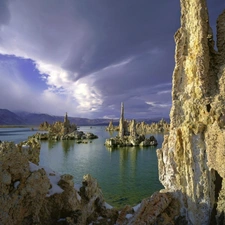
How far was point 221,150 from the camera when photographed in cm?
912

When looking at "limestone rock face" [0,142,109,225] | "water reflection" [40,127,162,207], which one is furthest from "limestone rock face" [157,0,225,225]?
"water reflection" [40,127,162,207]

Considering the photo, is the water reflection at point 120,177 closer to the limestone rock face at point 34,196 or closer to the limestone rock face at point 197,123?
the limestone rock face at point 34,196

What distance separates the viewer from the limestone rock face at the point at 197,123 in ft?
31.6

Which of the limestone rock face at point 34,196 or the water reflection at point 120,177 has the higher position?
the limestone rock face at point 34,196

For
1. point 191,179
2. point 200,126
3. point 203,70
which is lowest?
point 191,179

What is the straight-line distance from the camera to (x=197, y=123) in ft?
32.8

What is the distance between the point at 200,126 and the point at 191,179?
2.54 metres

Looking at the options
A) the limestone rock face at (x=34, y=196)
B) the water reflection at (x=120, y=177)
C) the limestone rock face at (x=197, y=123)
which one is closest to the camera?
the limestone rock face at (x=34, y=196)

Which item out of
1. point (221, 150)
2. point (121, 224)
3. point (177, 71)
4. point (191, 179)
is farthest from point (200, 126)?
point (121, 224)

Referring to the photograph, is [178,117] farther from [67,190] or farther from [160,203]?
[67,190]

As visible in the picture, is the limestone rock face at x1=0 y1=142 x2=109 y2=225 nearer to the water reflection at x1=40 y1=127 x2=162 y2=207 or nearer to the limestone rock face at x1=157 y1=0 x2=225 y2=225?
the limestone rock face at x1=157 y1=0 x2=225 y2=225

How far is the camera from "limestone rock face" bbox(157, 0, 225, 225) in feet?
31.6

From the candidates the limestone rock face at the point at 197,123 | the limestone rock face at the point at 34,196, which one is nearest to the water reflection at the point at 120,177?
the limestone rock face at the point at 34,196

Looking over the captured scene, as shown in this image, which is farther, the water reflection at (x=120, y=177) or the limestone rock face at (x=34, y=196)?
the water reflection at (x=120, y=177)
